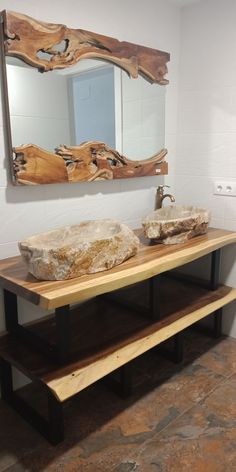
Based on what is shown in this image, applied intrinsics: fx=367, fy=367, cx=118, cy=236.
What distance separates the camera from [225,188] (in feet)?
7.67

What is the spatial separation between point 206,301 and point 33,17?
5.61 ft

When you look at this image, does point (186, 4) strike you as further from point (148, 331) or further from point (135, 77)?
point (148, 331)

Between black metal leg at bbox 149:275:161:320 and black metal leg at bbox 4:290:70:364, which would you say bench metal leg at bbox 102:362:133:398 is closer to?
black metal leg at bbox 149:275:161:320

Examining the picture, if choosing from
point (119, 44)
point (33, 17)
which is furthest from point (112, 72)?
point (33, 17)

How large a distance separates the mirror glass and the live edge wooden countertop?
0.60 m

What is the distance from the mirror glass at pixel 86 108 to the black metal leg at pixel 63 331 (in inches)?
30.4

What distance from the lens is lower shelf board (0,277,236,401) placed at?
1451mm

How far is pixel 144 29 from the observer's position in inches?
85.0

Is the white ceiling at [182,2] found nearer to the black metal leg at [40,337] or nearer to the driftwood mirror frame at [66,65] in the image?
the driftwood mirror frame at [66,65]

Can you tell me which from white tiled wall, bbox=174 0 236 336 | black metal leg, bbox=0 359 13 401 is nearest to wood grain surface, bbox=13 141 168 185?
white tiled wall, bbox=174 0 236 336

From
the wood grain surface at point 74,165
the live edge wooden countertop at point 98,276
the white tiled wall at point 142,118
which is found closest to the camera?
the live edge wooden countertop at point 98,276

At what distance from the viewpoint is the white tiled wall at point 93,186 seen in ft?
5.60

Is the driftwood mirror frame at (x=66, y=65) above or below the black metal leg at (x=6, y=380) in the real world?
above

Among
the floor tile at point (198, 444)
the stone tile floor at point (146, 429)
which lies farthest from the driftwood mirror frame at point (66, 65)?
the floor tile at point (198, 444)
